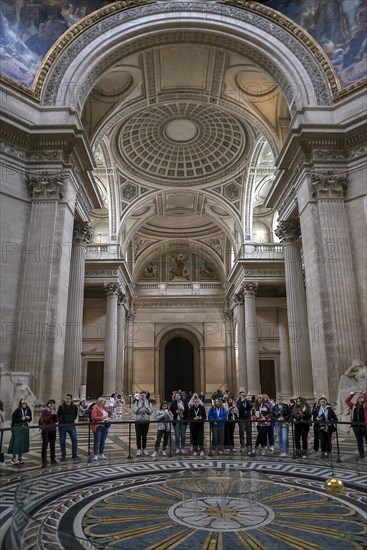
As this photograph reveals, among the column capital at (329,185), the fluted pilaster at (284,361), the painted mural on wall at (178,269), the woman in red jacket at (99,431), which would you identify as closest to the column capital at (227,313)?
the painted mural on wall at (178,269)

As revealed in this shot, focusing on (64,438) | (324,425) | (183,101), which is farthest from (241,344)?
(64,438)

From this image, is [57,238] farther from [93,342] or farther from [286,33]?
[93,342]

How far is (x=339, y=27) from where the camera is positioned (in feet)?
43.1

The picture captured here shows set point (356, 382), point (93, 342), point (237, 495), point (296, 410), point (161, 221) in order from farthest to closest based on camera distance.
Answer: point (161, 221) < point (93, 342) < point (356, 382) < point (296, 410) < point (237, 495)

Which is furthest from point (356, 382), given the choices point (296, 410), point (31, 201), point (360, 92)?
point (31, 201)

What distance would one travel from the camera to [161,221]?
30750 mm

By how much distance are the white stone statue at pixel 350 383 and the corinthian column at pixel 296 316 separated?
2.90 meters

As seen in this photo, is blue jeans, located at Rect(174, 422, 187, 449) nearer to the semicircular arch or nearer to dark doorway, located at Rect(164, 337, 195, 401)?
the semicircular arch

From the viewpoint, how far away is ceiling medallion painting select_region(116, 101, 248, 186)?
19906mm

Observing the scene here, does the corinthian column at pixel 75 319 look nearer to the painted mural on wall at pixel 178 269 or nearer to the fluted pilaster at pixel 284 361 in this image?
the fluted pilaster at pixel 284 361

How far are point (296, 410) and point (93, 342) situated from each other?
1996 centimetres

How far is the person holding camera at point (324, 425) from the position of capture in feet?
20.6

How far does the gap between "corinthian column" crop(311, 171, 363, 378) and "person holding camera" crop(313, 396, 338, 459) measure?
11.7 ft

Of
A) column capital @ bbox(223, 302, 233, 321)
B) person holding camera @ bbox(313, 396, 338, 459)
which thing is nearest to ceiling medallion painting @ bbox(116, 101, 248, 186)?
column capital @ bbox(223, 302, 233, 321)
